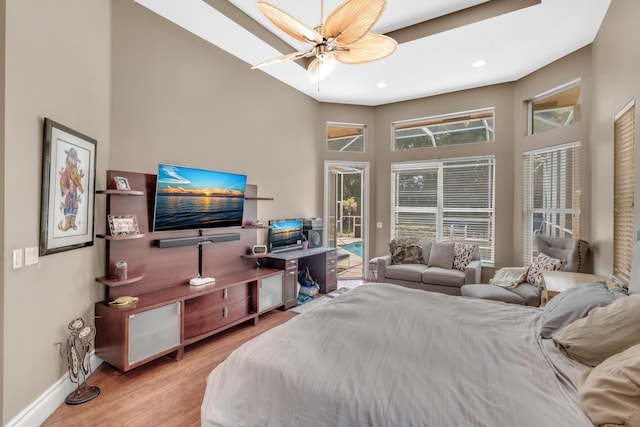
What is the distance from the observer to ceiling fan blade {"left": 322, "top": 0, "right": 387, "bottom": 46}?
177 cm

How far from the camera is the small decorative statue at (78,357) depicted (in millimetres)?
2125

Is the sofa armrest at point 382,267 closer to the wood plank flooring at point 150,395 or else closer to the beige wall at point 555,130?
the beige wall at point 555,130

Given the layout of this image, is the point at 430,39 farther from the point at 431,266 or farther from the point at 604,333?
the point at 604,333

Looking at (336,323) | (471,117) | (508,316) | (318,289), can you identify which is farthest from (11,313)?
(471,117)

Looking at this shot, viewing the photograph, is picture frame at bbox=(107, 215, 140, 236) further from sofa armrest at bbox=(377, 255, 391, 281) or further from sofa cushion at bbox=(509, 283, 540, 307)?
sofa cushion at bbox=(509, 283, 540, 307)

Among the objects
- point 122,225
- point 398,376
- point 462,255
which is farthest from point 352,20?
point 462,255

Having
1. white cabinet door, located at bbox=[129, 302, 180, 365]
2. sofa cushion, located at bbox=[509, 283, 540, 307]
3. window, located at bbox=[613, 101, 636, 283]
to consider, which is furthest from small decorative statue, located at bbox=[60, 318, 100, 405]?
window, located at bbox=[613, 101, 636, 283]

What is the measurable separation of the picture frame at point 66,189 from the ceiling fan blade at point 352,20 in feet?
6.24

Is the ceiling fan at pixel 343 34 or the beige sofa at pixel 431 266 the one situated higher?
the ceiling fan at pixel 343 34

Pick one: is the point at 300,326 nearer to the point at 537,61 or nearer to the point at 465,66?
the point at 465,66

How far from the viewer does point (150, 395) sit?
2.19m

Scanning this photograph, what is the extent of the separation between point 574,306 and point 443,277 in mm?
2458

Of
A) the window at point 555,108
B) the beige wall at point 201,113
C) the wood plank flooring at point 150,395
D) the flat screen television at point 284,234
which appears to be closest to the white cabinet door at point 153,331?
the wood plank flooring at point 150,395

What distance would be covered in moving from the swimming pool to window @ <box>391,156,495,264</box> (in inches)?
28.6
